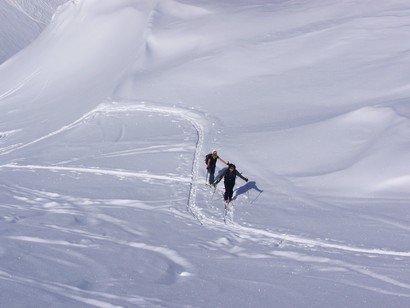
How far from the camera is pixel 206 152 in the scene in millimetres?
21672

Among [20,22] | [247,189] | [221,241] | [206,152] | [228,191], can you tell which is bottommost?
[221,241]

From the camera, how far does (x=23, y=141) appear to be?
27062 mm

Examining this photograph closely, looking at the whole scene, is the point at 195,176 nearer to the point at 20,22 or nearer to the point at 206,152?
the point at 206,152

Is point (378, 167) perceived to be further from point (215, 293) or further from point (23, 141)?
point (23, 141)

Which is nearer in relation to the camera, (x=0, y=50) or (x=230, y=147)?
(x=230, y=147)

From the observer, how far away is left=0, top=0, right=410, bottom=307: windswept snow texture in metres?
9.42

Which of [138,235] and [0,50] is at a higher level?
[0,50]

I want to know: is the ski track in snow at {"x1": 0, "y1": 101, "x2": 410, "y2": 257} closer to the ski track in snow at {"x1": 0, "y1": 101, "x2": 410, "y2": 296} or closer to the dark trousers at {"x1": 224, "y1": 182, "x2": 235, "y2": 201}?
the ski track in snow at {"x1": 0, "y1": 101, "x2": 410, "y2": 296}

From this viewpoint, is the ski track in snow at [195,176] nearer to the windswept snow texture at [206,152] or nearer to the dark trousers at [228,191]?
the windswept snow texture at [206,152]

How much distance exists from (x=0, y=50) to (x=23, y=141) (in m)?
32.9

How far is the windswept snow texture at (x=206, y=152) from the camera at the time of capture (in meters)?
9.42

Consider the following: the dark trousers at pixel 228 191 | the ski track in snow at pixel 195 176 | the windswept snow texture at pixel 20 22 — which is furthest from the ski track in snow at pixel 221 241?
the windswept snow texture at pixel 20 22

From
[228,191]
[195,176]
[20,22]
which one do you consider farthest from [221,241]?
[20,22]

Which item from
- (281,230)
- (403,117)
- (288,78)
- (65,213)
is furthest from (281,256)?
(288,78)
